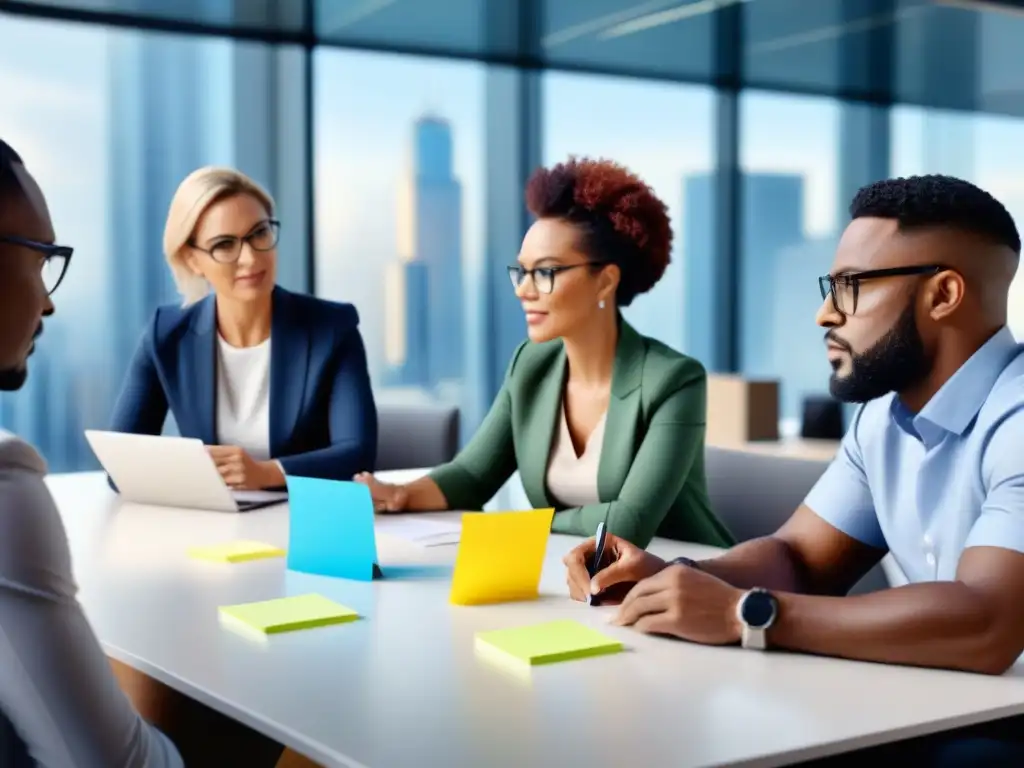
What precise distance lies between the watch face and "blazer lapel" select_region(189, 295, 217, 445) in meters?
1.91

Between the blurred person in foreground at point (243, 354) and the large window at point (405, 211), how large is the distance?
2662mm

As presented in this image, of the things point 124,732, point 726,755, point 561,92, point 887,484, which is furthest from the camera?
point 561,92

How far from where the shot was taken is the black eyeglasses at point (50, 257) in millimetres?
908

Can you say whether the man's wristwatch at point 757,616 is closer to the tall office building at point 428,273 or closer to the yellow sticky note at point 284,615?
the yellow sticky note at point 284,615

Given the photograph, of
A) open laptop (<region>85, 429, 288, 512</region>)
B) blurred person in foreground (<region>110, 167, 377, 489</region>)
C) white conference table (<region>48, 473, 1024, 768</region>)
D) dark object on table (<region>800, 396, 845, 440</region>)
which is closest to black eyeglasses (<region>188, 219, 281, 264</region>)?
blurred person in foreground (<region>110, 167, 377, 489</region>)

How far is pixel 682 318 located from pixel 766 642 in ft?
18.2

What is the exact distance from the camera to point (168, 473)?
2.65 meters

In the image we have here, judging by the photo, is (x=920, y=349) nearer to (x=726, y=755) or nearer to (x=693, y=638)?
(x=693, y=638)


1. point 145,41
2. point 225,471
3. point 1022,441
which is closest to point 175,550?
point 225,471

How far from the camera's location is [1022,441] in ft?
5.14

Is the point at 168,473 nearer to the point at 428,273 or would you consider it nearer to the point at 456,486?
the point at 456,486

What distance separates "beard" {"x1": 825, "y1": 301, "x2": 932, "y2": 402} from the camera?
67.8 inches

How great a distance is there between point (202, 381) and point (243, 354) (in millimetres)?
135

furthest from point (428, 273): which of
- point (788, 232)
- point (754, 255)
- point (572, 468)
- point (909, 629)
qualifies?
point (909, 629)
